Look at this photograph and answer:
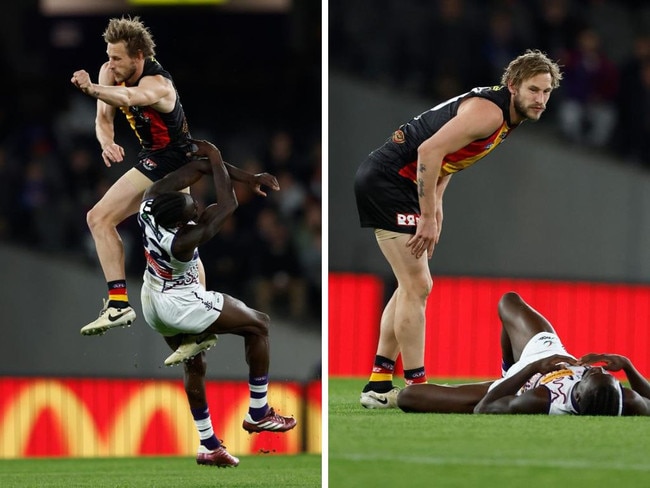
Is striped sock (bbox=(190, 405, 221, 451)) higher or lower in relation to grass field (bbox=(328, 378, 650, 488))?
lower

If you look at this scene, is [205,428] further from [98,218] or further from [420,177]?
[420,177]

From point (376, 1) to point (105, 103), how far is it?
771 centimetres

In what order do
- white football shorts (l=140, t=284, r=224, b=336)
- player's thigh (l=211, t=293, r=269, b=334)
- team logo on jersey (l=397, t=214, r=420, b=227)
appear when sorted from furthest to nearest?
1. team logo on jersey (l=397, t=214, r=420, b=227)
2. player's thigh (l=211, t=293, r=269, b=334)
3. white football shorts (l=140, t=284, r=224, b=336)

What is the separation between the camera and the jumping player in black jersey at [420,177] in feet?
18.3

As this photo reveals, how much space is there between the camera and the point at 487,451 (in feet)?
15.6

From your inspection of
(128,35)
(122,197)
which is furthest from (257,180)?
(128,35)

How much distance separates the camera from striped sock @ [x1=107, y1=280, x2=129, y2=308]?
5188 millimetres

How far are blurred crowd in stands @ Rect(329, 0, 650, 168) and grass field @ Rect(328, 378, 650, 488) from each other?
6.51m

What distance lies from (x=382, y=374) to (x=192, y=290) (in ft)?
3.94

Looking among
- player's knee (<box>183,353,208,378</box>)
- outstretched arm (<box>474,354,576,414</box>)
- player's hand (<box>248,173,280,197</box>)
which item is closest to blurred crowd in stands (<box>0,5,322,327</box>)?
player's knee (<box>183,353,208,378</box>)

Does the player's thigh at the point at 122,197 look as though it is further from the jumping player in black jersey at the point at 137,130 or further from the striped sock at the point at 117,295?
the striped sock at the point at 117,295

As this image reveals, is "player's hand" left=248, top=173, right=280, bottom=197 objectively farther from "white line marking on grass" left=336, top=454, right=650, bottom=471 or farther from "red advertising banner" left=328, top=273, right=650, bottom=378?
"red advertising banner" left=328, top=273, right=650, bottom=378

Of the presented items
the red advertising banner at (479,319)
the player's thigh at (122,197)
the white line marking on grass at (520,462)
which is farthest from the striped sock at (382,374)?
the red advertising banner at (479,319)

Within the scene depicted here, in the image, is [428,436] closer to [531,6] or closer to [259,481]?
[259,481]
